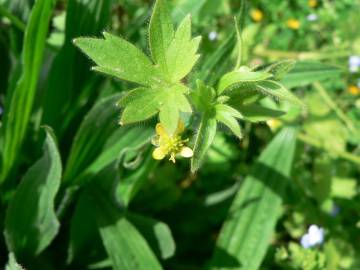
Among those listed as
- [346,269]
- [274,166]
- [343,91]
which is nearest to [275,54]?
[343,91]

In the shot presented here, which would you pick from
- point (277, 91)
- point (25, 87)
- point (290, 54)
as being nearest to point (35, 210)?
point (25, 87)

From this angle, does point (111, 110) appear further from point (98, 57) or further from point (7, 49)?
point (7, 49)

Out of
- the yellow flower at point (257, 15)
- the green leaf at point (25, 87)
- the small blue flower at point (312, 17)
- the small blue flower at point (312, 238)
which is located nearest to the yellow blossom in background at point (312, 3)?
the small blue flower at point (312, 17)

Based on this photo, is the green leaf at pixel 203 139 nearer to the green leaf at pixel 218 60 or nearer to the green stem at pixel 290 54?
the green leaf at pixel 218 60

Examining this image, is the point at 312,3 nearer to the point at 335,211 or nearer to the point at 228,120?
the point at 335,211

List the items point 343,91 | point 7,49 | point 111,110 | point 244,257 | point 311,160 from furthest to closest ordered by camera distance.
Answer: point 343,91 < point 311,160 < point 7,49 < point 244,257 < point 111,110

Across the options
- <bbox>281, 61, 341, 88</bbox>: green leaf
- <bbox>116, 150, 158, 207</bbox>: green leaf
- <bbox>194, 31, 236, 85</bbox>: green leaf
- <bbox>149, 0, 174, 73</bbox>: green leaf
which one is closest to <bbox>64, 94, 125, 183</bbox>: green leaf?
<bbox>116, 150, 158, 207</bbox>: green leaf
